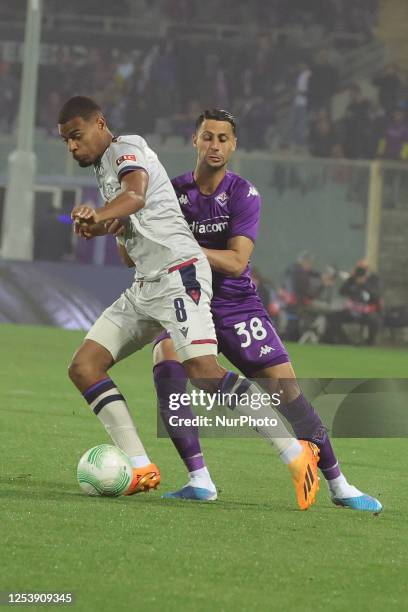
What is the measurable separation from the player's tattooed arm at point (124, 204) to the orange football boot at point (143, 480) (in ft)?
4.08

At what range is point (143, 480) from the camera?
588cm

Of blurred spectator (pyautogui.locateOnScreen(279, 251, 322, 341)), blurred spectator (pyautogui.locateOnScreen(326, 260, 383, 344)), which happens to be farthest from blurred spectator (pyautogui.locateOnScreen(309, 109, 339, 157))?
blurred spectator (pyautogui.locateOnScreen(326, 260, 383, 344))

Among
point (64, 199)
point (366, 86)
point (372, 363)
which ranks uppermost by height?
point (366, 86)

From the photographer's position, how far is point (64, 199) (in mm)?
22531

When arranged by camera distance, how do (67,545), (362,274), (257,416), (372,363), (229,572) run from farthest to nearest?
(362,274) < (372,363) < (257,416) < (67,545) < (229,572)

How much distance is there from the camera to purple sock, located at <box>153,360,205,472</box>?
20.0 feet

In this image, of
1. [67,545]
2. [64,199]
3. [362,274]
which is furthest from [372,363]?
[67,545]

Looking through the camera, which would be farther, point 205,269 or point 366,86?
point 366,86

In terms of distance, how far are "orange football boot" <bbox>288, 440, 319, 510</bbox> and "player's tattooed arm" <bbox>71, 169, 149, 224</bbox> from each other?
1.37 metres

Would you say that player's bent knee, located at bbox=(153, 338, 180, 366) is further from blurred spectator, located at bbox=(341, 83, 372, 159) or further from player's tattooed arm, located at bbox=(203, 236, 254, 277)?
blurred spectator, located at bbox=(341, 83, 372, 159)

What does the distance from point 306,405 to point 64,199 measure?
17.0 m

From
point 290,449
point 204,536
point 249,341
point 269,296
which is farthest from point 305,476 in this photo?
point 269,296

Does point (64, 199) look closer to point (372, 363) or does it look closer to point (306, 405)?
point (372, 363)

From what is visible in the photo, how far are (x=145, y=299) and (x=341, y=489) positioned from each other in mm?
1313
